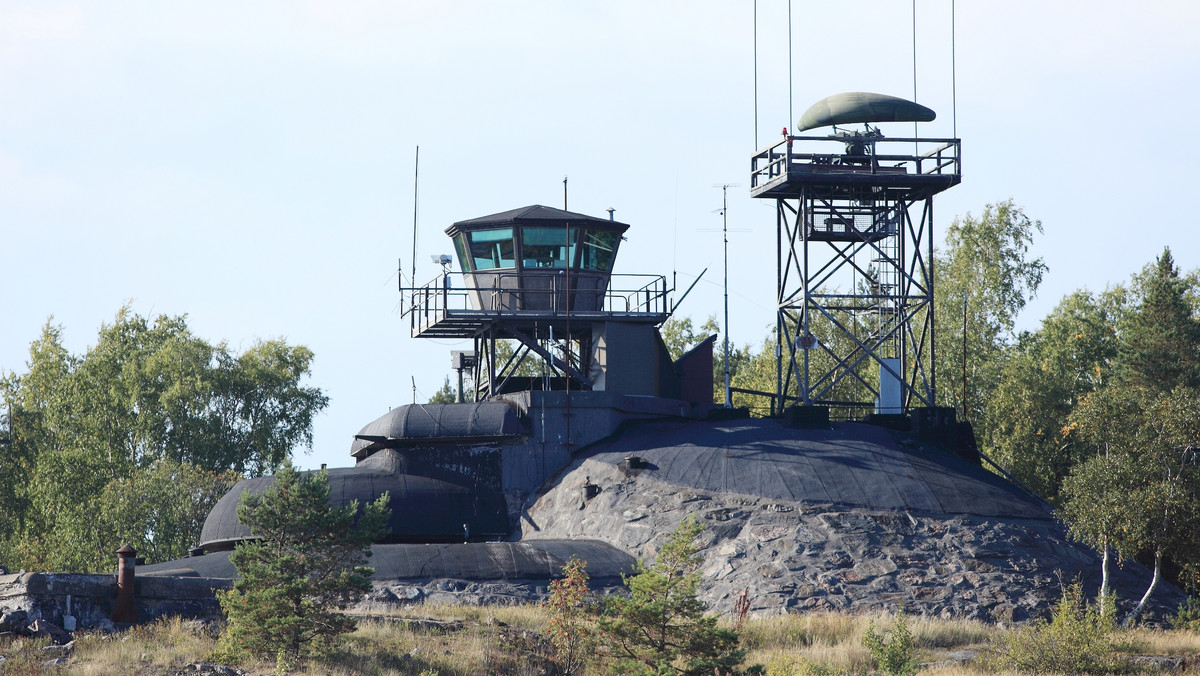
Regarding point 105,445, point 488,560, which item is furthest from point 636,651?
point 105,445

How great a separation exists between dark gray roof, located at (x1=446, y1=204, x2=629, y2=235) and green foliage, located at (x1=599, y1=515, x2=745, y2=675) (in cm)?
1903

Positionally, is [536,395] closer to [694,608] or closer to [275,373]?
[694,608]

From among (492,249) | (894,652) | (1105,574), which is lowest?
(894,652)

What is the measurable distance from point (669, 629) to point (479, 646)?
408 cm

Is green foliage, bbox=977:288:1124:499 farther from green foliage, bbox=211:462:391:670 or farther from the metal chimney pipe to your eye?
the metal chimney pipe

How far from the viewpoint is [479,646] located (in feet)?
87.8

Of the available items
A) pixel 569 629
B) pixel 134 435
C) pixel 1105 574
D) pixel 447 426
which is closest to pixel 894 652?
pixel 569 629

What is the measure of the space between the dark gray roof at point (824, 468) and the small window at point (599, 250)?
707 centimetres

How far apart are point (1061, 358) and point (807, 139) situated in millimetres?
29540

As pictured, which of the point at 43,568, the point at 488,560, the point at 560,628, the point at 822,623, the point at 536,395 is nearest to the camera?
the point at 560,628

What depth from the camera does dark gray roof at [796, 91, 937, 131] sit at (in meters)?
41.8

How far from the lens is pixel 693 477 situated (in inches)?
1377

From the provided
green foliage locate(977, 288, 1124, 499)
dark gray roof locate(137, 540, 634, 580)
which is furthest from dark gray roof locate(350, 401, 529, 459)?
green foliage locate(977, 288, 1124, 499)

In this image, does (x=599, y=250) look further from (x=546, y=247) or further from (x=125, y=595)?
(x=125, y=595)
